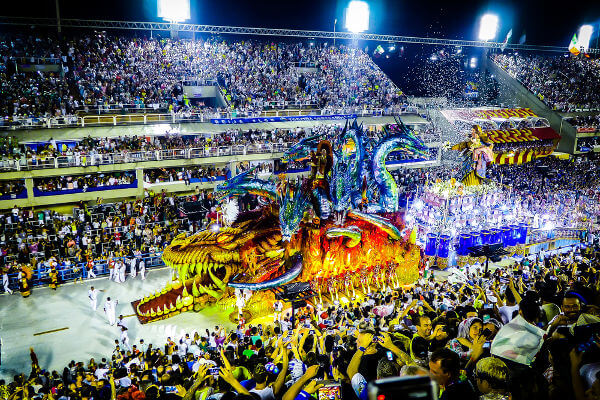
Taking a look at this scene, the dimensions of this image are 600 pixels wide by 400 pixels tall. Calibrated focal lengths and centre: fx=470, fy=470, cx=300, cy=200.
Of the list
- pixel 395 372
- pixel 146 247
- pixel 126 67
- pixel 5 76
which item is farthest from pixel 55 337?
pixel 126 67

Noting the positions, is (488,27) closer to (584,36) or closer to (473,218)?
(584,36)

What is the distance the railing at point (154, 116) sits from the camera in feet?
64.1

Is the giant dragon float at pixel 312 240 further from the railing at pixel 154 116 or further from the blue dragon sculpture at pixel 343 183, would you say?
the railing at pixel 154 116

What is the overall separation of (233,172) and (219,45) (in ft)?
37.1

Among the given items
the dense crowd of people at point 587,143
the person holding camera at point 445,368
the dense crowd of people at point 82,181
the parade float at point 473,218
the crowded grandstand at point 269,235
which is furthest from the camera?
the dense crowd of people at point 587,143

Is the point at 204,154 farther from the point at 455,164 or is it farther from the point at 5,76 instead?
the point at 455,164

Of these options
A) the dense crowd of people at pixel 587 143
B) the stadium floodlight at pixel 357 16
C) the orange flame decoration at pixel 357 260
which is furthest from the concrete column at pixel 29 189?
the dense crowd of people at pixel 587 143

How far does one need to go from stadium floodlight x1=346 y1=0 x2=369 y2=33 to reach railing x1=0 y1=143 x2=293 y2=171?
17524 mm

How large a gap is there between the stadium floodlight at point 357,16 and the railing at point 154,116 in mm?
10848

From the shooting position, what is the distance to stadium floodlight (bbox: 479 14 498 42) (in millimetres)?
40438

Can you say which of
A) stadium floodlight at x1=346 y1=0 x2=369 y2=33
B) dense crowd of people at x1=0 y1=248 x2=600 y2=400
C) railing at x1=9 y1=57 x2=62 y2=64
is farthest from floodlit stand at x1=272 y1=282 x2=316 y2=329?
stadium floodlight at x1=346 y1=0 x2=369 y2=33

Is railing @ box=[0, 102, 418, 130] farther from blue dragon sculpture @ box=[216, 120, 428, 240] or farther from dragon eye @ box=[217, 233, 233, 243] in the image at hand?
dragon eye @ box=[217, 233, 233, 243]

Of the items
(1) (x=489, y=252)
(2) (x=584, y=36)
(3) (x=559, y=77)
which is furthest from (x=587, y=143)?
(1) (x=489, y=252)

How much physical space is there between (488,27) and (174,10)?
26.9 meters
